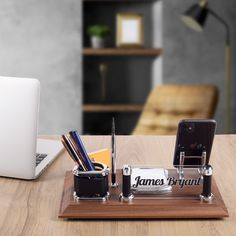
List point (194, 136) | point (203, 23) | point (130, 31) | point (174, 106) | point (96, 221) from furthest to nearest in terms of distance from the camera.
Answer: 1. point (130, 31)
2. point (203, 23)
3. point (174, 106)
4. point (194, 136)
5. point (96, 221)

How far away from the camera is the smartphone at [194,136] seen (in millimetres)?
1436

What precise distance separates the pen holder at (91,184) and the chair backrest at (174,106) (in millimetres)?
2544

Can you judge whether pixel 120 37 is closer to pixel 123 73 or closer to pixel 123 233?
pixel 123 73

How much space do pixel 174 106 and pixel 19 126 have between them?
246 cm

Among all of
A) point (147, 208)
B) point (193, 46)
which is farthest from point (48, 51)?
point (147, 208)

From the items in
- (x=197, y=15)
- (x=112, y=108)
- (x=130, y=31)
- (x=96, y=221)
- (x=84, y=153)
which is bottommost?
(x=112, y=108)

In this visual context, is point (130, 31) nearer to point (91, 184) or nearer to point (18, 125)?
point (18, 125)

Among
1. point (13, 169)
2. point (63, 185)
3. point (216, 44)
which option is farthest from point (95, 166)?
point (216, 44)

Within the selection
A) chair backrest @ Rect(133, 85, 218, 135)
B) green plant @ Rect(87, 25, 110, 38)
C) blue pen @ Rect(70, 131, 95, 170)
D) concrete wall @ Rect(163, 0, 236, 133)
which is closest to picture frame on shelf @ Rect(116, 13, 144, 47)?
green plant @ Rect(87, 25, 110, 38)

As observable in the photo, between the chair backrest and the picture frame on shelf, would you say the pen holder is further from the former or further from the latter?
the picture frame on shelf

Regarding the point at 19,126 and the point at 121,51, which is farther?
the point at 121,51

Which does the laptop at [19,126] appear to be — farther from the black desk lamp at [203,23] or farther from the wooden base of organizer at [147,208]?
the black desk lamp at [203,23]

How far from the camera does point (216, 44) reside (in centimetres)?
455

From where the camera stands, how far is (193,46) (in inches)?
179
